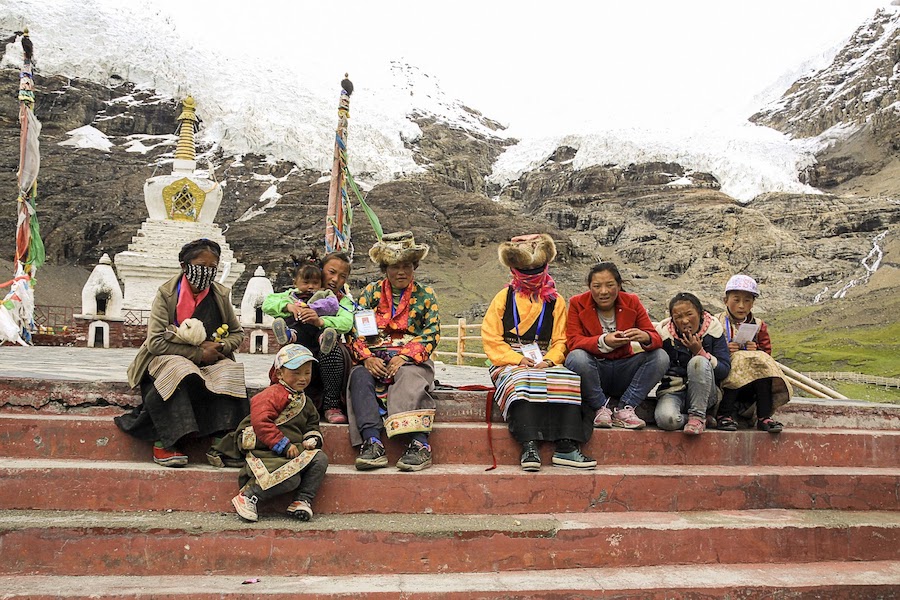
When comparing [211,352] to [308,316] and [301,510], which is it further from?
[301,510]

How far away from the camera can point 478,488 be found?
3660 mm

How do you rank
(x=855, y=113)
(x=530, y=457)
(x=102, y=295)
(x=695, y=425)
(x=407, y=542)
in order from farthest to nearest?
(x=855, y=113)
(x=102, y=295)
(x=695, y=425)
(x=530, y=457)
(x=407, y=542)

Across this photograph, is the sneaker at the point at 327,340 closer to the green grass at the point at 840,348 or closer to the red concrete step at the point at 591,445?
the red concrete step at the point at 591,445

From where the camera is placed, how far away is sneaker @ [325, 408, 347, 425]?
405 cm

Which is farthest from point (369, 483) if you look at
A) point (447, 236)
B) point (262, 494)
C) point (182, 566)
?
point (447, 236)

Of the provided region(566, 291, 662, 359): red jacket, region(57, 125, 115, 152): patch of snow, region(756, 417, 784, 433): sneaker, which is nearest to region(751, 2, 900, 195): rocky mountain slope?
region(756, 417, 784, 433): sneaker

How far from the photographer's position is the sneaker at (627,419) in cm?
418

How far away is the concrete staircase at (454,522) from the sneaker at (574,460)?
0.09m

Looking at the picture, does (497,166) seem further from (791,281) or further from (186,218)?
(186,218)

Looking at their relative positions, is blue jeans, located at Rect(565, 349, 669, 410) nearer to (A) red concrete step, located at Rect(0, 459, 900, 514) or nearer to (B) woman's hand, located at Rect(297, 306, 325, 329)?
(A) red concrete step, located at Rect(0, 459, 900, 514)

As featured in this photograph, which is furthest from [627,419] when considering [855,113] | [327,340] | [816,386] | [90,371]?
[855,113]

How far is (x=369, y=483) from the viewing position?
3559 mm

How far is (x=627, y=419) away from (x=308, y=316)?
2209mm

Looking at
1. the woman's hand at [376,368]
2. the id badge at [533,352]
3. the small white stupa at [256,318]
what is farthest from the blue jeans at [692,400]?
the small white stupa at [256,318]
